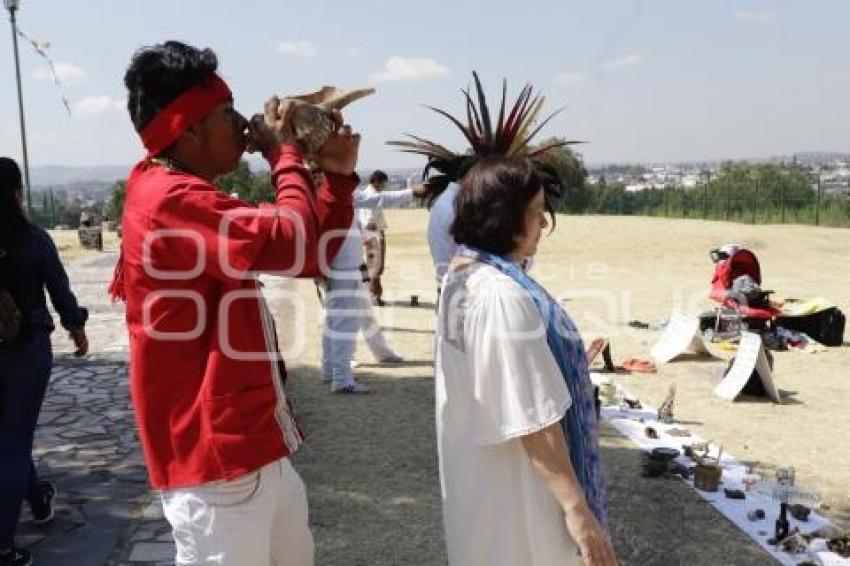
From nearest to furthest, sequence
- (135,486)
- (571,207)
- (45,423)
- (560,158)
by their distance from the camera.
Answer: (560,158)
(135,486)
(45,423)
(571,207)

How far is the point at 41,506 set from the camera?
13.4ft

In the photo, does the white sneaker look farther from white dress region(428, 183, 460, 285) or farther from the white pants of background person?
white dress region(428, 183, 460, 285)

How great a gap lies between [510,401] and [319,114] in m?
0.86

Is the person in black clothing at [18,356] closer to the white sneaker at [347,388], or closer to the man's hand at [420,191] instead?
the man's hand at [420,191]

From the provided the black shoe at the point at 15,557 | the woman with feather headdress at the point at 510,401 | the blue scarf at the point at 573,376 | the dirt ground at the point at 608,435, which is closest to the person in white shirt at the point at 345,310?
the dirt ground at the point at 608,435

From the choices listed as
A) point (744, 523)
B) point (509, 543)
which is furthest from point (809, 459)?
point (509, 543)

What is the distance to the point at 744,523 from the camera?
412 centimetres

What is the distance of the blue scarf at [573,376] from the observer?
2123 mm

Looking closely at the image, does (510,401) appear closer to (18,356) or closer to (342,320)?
(18,356)

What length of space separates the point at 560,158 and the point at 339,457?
97.0 inches

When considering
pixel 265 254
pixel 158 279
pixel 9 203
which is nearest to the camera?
pixel 265 254

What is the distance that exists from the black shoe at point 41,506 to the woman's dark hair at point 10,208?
1.36 metres

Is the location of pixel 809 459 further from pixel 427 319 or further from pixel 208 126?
pixel 427 319

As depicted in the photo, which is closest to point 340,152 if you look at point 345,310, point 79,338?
point 79,338
